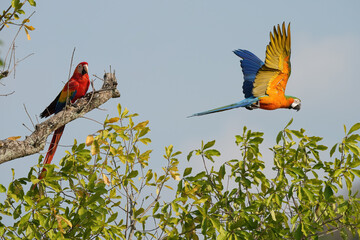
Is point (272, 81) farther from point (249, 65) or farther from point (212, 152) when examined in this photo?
point (212, 152)

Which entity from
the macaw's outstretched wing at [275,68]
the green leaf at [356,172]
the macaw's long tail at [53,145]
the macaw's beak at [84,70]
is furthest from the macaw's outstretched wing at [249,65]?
the macaw's long tail at [53,145]

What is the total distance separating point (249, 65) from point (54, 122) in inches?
121

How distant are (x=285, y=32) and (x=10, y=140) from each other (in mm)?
3494

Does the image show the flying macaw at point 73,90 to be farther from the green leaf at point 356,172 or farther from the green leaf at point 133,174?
the green leaf at point 356,172

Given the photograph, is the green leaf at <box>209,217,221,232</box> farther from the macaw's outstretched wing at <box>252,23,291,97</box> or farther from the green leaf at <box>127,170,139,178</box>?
the macaw's outstretched wing at <box>252,23,291,97</box>

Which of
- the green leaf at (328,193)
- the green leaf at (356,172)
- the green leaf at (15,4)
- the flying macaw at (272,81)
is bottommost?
the green leaf at (328,193)

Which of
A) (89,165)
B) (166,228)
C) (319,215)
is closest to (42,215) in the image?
(89,165)

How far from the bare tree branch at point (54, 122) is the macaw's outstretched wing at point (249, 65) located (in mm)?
2055

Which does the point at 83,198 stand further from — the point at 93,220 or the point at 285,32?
the point at 285,32

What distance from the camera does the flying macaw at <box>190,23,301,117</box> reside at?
5.52 m

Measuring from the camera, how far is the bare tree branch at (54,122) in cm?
399

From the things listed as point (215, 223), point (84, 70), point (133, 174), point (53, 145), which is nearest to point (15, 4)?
point (53, 145)

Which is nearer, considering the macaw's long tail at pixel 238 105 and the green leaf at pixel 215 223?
the green leaf at pixel 215 223

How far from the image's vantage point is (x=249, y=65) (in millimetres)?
6254
